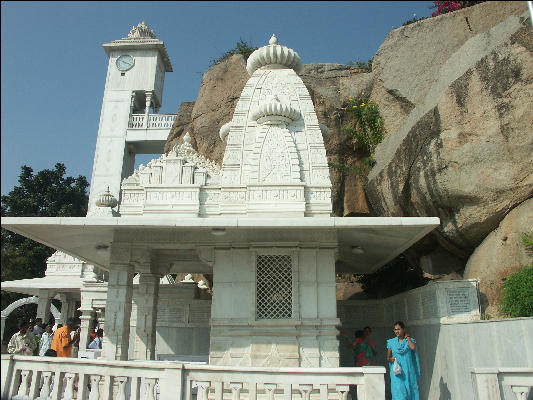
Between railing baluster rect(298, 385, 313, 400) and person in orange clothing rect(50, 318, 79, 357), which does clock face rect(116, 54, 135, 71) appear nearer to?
person in orange clothing rect(50, 318, 79, 357)

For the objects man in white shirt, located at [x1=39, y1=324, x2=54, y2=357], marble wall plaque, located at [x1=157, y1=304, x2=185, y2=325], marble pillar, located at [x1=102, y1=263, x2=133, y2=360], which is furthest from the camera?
marble wall plaque, located at [x1=157, y1=304, x2=185, y2=325]

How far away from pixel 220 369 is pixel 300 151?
5.83 m

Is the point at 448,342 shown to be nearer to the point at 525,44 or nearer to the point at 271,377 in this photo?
the point at 271,377

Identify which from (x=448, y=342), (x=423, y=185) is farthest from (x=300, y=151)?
(x=448, y=342)

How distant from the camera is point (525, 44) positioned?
30.8ft

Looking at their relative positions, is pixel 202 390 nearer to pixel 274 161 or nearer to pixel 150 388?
pixel 150 388

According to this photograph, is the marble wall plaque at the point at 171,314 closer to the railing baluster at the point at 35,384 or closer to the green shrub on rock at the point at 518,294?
the railing baluster at the point at 35,384

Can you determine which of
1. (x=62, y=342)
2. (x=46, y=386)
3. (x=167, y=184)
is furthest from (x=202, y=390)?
(x=167, y=184)

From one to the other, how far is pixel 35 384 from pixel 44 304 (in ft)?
43.7

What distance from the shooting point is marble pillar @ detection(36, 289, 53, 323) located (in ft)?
60.9

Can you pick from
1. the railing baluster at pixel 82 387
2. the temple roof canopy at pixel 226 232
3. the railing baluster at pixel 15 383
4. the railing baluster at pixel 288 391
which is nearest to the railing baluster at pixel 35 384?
the railing baluster at pixel 15 383

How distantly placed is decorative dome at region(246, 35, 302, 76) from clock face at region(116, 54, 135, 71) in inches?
704

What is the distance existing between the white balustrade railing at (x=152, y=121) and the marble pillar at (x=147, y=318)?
1599cm

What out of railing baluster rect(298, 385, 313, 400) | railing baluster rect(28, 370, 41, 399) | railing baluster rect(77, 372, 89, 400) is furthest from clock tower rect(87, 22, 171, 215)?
railing baluster rect(298, 385, 313, 400)
